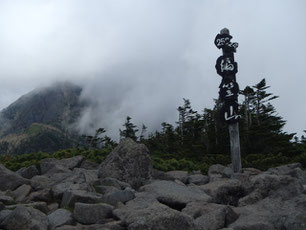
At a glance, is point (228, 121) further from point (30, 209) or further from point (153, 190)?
Answer: point (30, 209)

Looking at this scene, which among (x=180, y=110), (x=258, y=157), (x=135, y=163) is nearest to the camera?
(x=135, y=163)

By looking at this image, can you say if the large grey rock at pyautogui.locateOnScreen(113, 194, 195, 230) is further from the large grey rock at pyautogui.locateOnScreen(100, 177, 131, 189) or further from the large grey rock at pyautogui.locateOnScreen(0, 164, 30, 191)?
the large grey rock at pyautogui.locateOnScreen(0, 164, 30, 191)

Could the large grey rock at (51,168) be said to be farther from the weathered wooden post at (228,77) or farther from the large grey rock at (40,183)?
the weathered wooden post at (228,77)

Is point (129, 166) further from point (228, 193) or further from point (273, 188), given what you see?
point (273, 188)

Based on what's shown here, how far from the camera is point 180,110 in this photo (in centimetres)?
6222

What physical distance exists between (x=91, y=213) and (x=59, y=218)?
2.57 ft

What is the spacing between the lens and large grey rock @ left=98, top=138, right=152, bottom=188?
42.3 ft

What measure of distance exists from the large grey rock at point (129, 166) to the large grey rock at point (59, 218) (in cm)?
471

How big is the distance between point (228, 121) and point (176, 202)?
867 cm

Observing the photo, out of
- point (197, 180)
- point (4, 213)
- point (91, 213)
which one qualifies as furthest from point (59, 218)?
point (197, 180)

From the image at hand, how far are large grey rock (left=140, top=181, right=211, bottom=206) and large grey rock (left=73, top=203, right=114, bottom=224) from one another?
78.8 inches

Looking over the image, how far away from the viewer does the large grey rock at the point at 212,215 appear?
7.32 m

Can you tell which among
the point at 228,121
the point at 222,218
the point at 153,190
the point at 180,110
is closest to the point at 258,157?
the point at 228,121

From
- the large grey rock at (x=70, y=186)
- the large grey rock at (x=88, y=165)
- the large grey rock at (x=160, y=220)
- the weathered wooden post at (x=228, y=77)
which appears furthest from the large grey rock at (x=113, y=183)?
the weathered wooden post at (x=228, y=77)
